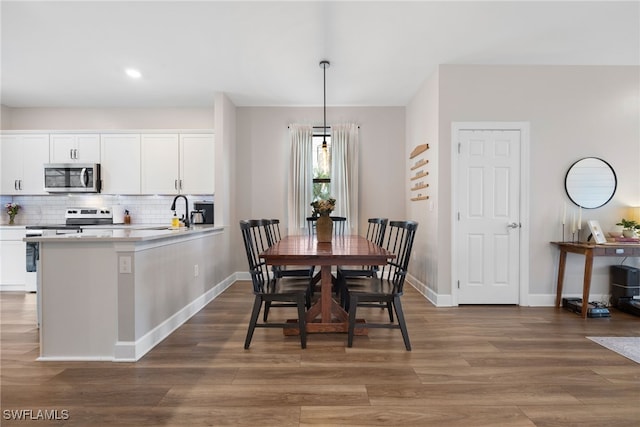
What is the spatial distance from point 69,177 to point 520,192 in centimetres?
594

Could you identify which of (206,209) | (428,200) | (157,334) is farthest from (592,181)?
(206,209)

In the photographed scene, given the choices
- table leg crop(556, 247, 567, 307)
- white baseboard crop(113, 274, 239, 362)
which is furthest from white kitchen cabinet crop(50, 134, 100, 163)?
table leg crop(556, 247, 567, 307)

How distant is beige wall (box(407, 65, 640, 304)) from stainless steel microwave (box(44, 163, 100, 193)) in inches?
187

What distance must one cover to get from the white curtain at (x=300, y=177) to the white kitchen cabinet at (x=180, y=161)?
1.19m

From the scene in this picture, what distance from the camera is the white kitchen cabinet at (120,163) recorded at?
15.8 feet

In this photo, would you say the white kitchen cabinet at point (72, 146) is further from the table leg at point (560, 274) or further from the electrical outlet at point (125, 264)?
the table leg at point (560, 274)

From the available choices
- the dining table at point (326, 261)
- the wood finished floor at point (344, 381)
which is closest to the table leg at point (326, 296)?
the dining table at point (326, 261)

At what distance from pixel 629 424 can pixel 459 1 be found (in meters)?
2.95

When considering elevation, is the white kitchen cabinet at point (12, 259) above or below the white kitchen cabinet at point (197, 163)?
below

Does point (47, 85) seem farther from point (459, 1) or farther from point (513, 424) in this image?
point (513, 424)

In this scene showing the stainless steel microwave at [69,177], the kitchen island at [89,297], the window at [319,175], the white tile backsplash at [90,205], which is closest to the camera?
the kitchen island at [89,297]

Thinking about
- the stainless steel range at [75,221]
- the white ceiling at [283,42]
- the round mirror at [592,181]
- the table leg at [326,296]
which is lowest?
the table leg at [326,296]

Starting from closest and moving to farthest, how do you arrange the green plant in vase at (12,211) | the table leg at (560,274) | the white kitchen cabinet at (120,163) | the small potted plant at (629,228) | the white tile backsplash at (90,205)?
1. the small potted plant at (629,228)
2. the table leg at (560,274)
3. the white kitchen cabinet at (120,163)
4. the green plant in vase at (12,211)
5. the white tile backsplash at (90,205)

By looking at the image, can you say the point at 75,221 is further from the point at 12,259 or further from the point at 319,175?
the point at 319,175
